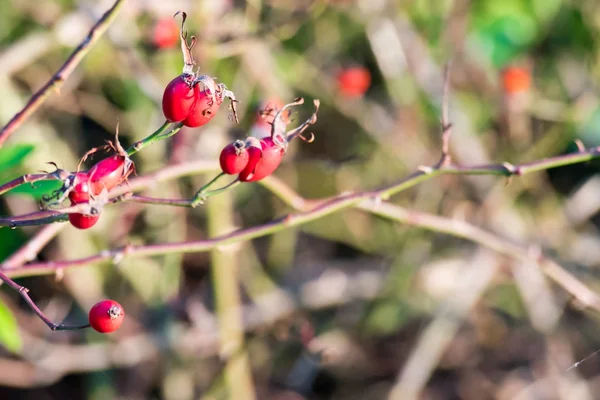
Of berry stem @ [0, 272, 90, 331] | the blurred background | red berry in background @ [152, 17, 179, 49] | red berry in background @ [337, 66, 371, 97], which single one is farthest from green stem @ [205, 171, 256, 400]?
berry stem @ [0, 272, 90, 331]

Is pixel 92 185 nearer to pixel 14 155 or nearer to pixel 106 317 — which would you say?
pixel 106 317

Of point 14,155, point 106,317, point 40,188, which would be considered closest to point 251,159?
point 106,317

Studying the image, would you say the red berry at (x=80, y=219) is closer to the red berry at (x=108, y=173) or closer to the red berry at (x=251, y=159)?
the red berry at (x=108, y=173)

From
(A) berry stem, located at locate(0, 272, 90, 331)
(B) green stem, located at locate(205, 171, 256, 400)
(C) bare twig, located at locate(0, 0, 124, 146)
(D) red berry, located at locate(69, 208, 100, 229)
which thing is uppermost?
(B) green stem, located at locate(205, 171, 256, 400)

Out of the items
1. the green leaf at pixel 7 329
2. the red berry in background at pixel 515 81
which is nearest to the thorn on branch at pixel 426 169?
the green leaf at pixel 7 329

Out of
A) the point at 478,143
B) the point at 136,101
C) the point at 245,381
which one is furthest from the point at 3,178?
the point at 478,143

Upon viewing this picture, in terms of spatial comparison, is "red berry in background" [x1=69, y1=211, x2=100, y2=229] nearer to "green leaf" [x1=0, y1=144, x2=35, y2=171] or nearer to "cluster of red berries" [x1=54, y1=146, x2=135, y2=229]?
"cluster of red berries" [x1=54, y1=146, x2=135, y2=229]

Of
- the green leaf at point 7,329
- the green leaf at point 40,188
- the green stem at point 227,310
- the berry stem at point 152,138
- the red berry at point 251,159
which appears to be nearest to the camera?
the berry stem at point 152,138

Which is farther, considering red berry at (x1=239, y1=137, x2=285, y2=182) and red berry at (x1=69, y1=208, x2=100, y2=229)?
red berry at (x1=239, y1=137, x2=285, y2=182)
